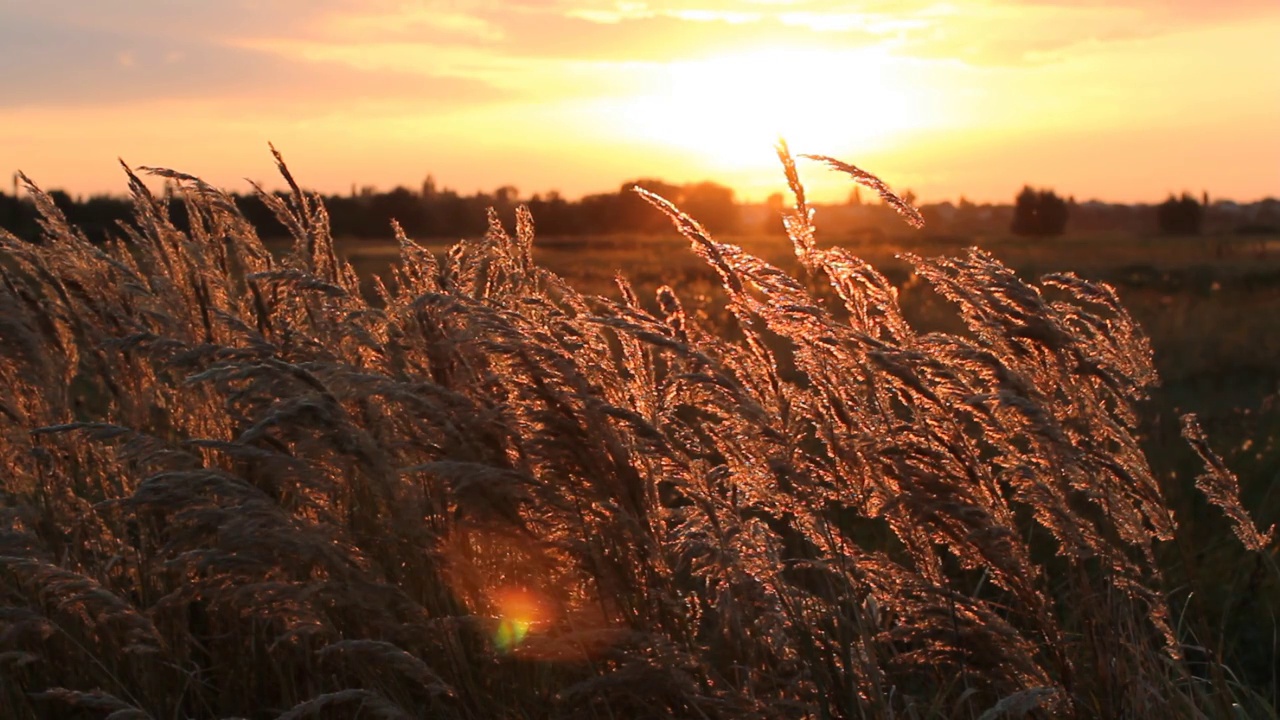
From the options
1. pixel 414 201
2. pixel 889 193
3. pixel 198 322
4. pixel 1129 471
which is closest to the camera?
pixel 1129 471

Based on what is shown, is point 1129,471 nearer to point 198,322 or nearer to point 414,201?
point 198,322

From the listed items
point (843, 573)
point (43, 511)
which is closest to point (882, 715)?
point (843, 573)

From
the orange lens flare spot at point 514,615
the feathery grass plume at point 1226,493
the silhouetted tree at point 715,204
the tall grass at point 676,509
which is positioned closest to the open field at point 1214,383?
the feathery grass plume at point 1226,493

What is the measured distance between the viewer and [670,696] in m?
2.66

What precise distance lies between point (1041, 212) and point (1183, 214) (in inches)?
364

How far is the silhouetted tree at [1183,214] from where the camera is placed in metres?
A: 69.0

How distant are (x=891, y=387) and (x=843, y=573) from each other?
1.61ft

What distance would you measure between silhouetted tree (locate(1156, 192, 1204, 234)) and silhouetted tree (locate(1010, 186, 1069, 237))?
18.9 feet

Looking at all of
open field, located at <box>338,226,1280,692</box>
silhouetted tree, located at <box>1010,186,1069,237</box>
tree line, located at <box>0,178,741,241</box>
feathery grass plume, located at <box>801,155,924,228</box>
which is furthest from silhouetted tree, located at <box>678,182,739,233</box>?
feathery grass plume, located at <box>801,155,924,228</box>

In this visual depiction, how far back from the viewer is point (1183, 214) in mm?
69562

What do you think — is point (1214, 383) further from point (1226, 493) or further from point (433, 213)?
point (433, 213)

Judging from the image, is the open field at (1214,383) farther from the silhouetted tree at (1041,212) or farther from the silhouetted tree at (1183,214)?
the silhouetted tree at (1183,214)

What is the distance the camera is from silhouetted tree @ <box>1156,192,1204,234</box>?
2717 inches

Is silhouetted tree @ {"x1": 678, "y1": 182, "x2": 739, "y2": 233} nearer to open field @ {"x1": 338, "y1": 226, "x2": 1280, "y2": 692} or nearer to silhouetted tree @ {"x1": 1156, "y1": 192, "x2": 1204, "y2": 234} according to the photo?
silhouetted tree @ {"x1": 1156, "y1": 192, "x2": 1204, "y2": 234}
